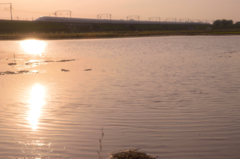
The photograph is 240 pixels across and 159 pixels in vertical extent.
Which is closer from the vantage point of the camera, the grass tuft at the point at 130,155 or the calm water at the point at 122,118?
the grass tuft at the point at 130,155

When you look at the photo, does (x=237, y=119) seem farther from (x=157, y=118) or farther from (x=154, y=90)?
(x=154, y=90)

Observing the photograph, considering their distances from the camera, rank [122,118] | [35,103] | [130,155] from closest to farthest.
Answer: [130,155] → [122,118] → [35,103]

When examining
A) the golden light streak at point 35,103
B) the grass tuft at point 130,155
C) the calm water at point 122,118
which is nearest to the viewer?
the grass tuft at point 130,155

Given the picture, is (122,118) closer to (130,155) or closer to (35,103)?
(130,155)

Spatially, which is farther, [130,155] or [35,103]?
[35,103]

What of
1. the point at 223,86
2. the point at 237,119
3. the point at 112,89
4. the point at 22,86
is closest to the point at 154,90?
the point at 112,89

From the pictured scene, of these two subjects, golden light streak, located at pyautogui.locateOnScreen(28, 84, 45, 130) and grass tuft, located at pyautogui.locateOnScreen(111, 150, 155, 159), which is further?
golden light streak, located at pyautogui.locateOnScreen(28, 84, 45, 130)

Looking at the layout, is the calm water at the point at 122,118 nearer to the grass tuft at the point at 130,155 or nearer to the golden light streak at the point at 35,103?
the golden light streak at the point at 35,103

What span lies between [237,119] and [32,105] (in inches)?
334

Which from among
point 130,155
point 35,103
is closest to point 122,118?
point 130,155

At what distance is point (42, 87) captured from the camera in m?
16.6

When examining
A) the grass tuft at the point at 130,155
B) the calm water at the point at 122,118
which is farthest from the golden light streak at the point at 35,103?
the grass tuft at the point at 130,155

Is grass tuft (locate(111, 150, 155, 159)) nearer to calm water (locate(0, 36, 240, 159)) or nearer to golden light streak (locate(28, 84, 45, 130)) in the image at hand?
calm water (locate(0, 36, 240, 159))

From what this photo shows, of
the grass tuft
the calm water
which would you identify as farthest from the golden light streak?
the grass tuft
